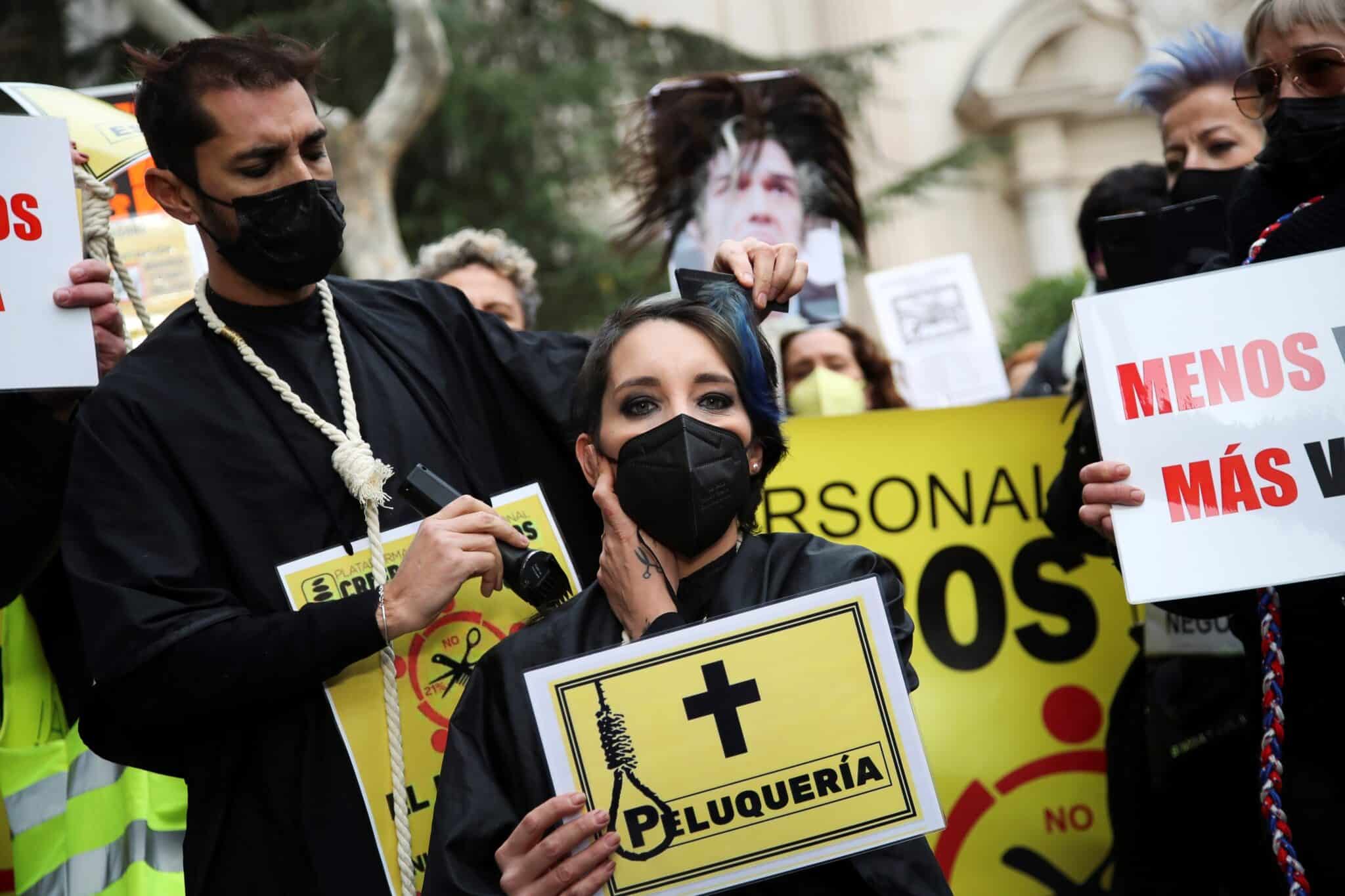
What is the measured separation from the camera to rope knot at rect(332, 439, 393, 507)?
2428 millimetres

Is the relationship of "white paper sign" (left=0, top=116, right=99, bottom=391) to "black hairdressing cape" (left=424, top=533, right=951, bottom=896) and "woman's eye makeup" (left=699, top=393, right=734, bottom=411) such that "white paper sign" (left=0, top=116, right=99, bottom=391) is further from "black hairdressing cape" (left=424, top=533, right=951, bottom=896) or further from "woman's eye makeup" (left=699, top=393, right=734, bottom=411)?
"woman's eye makeup" (left=699, top=393, right=734, bottom=411)

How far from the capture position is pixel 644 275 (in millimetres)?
11664

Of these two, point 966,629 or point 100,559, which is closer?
point 100,559

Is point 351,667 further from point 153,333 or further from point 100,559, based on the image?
point 153,333

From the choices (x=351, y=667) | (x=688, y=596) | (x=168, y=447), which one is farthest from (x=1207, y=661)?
(x=168, y=447)

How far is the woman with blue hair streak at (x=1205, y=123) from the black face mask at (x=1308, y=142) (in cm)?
94

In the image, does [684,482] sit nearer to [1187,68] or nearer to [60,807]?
[60,807]

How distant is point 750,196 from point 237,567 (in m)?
2.77

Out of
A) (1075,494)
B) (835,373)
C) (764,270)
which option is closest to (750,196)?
(835,373)

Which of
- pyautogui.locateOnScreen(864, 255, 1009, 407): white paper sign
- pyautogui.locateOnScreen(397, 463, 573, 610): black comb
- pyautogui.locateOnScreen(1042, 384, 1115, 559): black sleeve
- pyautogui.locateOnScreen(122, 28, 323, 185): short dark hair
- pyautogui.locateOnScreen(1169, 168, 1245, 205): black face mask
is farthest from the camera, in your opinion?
pyautogui.locateOnScreen(864, 255, 1009, 407): white paper sign

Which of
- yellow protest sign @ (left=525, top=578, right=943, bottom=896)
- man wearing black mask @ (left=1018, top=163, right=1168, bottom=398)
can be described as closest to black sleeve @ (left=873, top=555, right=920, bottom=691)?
yellow protest sign @ (left=525, top=578, right=943, bottom=896)

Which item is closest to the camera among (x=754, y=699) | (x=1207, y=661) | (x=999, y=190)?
(x=754, y=699)

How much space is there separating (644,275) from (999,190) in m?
5.86

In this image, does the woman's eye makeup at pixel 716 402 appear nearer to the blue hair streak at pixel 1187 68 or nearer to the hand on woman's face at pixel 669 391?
the hand on woman's face at pixel 669 391
